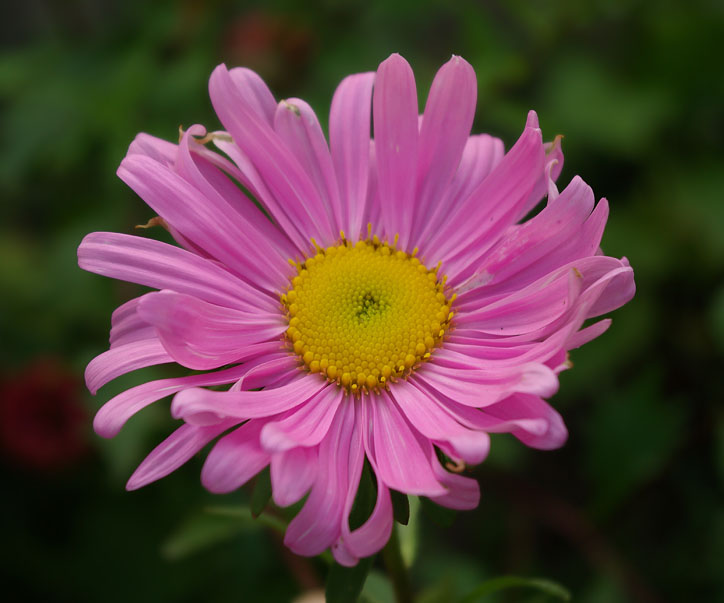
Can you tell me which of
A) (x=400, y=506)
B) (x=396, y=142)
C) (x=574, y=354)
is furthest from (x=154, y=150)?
(x=574, y=354)

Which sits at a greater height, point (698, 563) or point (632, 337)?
point (632, 337)

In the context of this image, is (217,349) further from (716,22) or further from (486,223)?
(716,22)

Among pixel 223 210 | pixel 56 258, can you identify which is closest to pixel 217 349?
pixel 223 210

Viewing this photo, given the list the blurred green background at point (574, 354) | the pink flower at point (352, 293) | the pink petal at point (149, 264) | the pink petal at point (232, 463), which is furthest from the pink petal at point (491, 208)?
the blurred green background at point (574, 354)

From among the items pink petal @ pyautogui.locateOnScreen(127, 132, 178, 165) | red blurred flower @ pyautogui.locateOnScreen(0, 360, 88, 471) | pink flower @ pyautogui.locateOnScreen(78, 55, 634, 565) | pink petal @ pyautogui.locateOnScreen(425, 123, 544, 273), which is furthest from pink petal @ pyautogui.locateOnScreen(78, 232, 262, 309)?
red blurred flower @ pyautogui.locateOnScreen(0, 360, 88, 471)

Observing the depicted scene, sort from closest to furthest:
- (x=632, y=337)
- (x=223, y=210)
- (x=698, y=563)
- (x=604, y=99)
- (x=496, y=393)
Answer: (x=496, y=393) → (x=223, y=210) → (x=698, y=563) → (x=632, y=337) → (x=604, y=99)

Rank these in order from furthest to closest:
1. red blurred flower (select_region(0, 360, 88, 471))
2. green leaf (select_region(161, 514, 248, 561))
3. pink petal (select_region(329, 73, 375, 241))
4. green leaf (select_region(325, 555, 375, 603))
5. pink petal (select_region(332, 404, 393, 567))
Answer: red blurred flower (select_region(0, 360, 88, 471)) < green leaf (select_region(161, 514, 248, 561)) < pink petal (select_region(329, 73, 375, 241)) < green leaf (select_region(325, 555, 375, 603)) < pink petal (select_region(332, 404, 393, 567))

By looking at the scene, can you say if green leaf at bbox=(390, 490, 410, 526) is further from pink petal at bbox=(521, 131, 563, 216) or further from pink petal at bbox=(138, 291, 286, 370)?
pink petal at bbox=(521, 131, 563, 216)
